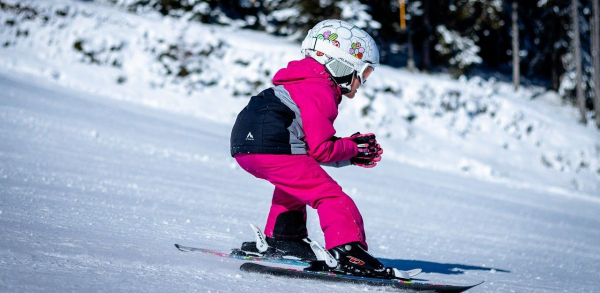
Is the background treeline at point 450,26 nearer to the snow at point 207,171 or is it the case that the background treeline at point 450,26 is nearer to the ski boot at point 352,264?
the snow at point 207,171

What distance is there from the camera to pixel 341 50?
3.29 meters

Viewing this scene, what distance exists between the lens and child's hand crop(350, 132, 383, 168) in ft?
10.5

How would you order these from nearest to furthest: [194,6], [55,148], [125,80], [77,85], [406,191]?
[55,148], [406,191], [77,85], [125,80], [194,6]

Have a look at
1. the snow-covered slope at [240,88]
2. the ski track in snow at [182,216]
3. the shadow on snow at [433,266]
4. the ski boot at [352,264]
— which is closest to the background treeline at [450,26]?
the snow-covered slope at [240,88]

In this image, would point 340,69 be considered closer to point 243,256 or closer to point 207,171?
point 243,256

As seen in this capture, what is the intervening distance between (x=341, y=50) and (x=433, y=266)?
1.81 meters

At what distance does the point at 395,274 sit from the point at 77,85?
483 inches

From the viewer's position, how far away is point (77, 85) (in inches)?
533

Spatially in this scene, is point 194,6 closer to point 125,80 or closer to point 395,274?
point 125,80

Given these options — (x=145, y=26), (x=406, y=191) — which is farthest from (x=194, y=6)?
(x=406, y=191)

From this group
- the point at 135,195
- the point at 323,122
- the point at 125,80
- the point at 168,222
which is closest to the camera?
the point at 323,122

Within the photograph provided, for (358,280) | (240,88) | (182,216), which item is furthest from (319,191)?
(240,88)

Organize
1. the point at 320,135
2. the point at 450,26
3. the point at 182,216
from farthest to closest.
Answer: the point at 450,26 < the point at 182,216 < the point at 320,135

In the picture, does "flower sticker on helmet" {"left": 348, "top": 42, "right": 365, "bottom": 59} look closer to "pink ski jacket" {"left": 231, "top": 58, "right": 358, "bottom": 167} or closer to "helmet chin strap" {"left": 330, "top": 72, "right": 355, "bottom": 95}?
"helmet chin strap" {"left": 330, "top": 72, "right": 355, "bottom": 95}
